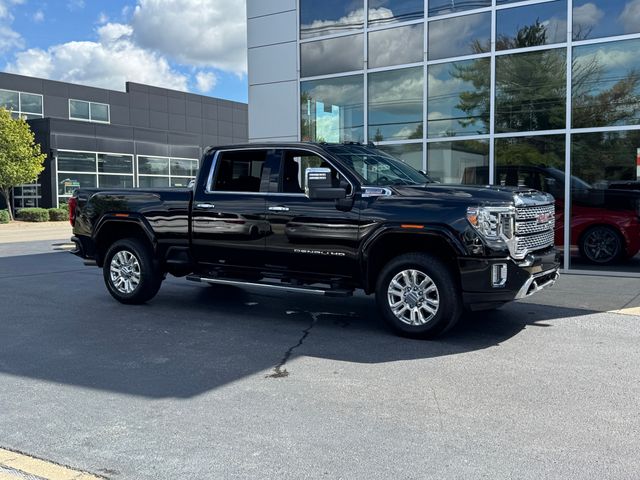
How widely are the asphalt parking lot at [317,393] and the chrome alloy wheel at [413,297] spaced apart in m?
0.29

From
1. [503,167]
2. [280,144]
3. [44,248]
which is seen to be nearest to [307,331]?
[280,144]

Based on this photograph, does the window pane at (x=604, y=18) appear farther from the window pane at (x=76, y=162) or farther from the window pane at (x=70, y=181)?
the window pane at (x=76, y=162)

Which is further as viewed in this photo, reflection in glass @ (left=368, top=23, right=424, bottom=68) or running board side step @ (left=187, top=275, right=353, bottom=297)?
reflection in glass @ (left=368, top=23, right=424, bottom=68)

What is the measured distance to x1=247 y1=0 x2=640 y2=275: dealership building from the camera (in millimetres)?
10953

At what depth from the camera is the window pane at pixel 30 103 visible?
4059 cm

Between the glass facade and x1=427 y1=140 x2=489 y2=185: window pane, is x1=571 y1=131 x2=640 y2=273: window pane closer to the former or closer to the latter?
the glass facade

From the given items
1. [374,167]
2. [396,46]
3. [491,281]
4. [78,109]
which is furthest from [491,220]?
[78,109]

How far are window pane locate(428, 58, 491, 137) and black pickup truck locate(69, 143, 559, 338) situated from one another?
492 cm

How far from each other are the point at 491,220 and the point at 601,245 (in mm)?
6175

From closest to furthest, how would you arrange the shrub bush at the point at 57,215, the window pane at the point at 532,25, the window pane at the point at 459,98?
the window pane at the point at 532,25 < the window pane at the point at 459,98 < the shrub bush at the point at 57,215

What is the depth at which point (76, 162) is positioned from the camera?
36062 mm

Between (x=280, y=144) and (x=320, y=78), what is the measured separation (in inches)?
261

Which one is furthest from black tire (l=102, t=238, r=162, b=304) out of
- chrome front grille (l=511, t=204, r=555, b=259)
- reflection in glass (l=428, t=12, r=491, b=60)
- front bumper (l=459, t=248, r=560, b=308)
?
reflection in glass (l=428, t=12, r=491, b=60)

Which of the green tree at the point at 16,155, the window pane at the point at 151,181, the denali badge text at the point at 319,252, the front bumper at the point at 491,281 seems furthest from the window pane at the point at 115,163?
the front bumper at the point at 491,281
